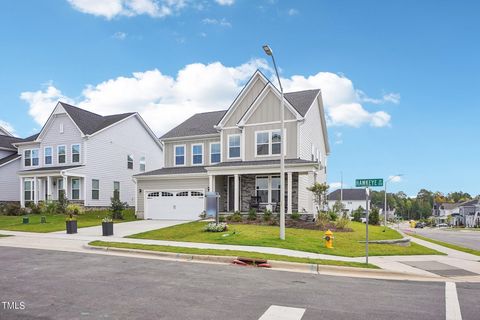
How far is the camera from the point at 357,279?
31.0 feet

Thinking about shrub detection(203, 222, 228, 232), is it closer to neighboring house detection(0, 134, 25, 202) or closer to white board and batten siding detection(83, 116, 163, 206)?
white board and batten siding detection(83, 116, 163, 206)

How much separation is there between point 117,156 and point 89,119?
4474mm

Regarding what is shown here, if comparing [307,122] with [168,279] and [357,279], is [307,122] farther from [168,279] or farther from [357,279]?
[168,279]

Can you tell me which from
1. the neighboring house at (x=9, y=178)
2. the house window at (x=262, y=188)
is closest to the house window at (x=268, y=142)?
the house window at (x=262, y=188)

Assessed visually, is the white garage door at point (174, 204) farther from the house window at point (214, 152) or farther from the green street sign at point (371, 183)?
the green street sign at point (371, 183)

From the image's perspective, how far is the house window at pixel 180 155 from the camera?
101 ft

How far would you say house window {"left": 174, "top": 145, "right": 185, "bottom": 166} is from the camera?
101 feet

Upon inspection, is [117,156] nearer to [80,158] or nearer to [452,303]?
[80,158]

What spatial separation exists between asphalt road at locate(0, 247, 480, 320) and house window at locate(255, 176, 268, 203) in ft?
50.6

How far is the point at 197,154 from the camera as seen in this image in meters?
30.2

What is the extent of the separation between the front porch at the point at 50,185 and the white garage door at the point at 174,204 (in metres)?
7.69

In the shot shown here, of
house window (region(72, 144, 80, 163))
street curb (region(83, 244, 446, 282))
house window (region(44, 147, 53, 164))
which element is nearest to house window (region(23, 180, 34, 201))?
house window (region(44, 147, 53, 164))

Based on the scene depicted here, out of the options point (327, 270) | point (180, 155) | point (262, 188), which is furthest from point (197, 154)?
point (327, 270)

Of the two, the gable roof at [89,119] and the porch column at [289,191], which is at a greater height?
the gable roof at [89,119]
